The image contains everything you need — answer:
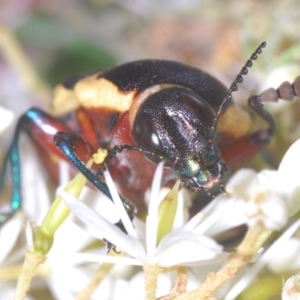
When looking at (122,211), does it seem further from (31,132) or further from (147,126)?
(31,132)

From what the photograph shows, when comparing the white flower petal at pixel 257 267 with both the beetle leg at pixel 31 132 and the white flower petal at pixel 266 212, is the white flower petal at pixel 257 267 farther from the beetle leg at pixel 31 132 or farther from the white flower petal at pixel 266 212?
the beetle leg at pixel 31 132

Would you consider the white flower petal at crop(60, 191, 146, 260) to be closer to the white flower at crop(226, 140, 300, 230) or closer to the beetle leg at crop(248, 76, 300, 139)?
the white flower at crop(226, 140, 300, 230)

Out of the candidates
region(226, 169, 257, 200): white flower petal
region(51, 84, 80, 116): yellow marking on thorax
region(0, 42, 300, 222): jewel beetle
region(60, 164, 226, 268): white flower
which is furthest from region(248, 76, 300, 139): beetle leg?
region(51, 84, 80, 116): yellow marking on thorax

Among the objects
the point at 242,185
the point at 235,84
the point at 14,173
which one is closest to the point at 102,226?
the point at 242,185

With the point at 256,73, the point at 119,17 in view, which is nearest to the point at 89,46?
the point at 119,17

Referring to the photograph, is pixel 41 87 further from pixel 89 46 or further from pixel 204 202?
pixel 204 202
